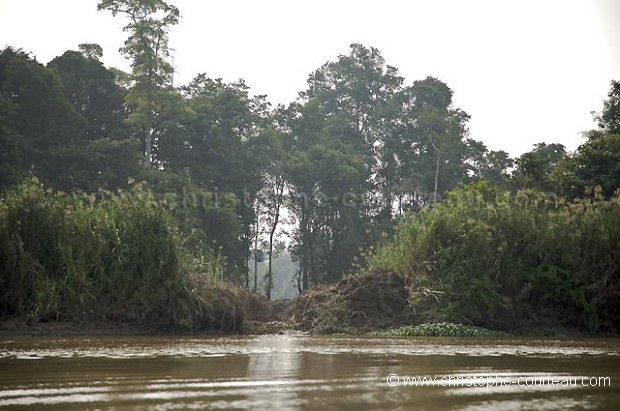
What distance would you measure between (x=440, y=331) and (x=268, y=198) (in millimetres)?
24465

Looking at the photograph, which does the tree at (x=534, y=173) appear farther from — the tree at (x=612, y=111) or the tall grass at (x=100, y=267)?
the tall grass at (x=100, y=267)

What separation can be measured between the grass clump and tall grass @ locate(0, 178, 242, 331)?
3404 mm

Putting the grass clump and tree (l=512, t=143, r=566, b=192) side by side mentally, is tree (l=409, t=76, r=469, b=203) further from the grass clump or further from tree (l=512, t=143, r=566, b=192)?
the grass clump

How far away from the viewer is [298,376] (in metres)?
7.12

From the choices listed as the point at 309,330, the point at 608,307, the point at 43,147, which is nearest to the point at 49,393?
the point at 309,330

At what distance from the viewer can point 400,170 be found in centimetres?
4331

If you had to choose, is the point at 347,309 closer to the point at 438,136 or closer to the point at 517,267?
the point at 517,267

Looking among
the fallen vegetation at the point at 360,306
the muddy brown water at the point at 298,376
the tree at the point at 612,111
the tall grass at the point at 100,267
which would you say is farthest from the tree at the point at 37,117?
the tree at the point at 612,111

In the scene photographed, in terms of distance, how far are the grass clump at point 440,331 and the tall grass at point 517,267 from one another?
1.84 ft

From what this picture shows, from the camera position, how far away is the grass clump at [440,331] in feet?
47.8

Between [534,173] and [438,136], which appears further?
[438,136]

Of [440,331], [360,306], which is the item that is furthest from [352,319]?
[440,331]

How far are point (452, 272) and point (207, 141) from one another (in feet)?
72.6

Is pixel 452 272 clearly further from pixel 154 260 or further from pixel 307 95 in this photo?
pixel 307 95
